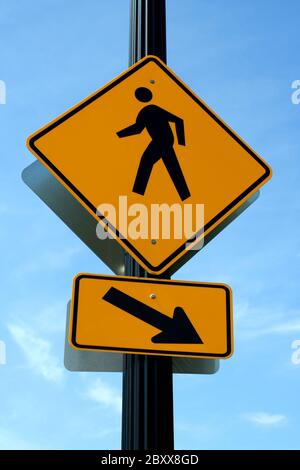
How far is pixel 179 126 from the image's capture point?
3.18 meters

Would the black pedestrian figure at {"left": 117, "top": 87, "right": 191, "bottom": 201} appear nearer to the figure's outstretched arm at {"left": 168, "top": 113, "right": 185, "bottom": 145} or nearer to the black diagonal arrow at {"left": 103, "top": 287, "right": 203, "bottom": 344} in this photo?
the figure's outstretched arm at {"left": 168, "top": 113, "right": 185, "bottom": 145}

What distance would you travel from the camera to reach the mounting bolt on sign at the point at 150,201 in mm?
2592

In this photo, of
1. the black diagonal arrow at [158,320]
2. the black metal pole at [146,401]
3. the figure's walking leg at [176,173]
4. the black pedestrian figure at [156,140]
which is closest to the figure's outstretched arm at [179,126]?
the black pedestrian figure at [156,140]

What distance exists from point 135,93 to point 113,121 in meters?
0.22

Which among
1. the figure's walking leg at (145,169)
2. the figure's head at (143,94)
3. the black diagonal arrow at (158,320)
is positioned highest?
the figure's head at (143,94)

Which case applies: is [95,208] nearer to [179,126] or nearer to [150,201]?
[150,201]

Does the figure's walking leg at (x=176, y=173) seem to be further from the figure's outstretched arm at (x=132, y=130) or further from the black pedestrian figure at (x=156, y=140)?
the figure's outstretched arm at (x=132, y=130)

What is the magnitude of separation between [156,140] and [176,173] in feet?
0.61

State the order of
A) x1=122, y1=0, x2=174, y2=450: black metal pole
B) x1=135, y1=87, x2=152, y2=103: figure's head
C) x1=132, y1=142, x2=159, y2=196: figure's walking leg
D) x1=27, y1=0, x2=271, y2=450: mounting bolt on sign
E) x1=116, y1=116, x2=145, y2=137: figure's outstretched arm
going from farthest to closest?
x1=135, y1=87, x2=152, y2=103: figure's head → x1=116, y1=116, x2=145, y2=137: figure's outstretched arm → x1=132, y1=142, x2=159, y2=196: figure's walking leg → x1=27, y1=0, x2=271, y2=450: mounting bolt on sign → x1=122, y1=0, x2=174, y2=450: black metal pole

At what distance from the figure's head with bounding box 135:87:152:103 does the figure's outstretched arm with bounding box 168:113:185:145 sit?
14cm

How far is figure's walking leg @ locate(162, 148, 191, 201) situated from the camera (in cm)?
298

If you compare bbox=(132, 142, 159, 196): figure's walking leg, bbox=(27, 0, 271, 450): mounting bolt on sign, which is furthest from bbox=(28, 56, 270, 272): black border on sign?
bbox=(132, 142, 159, 196): figure's walking leg
